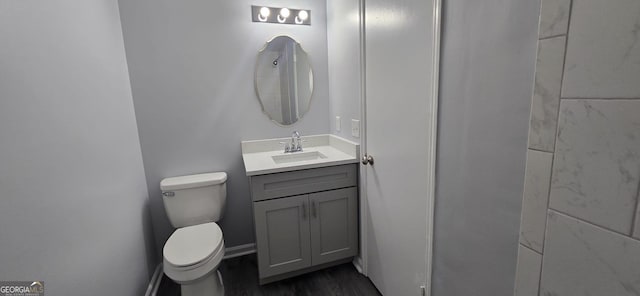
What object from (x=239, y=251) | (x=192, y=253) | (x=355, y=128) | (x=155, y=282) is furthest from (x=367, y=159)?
(x=155, y=282)

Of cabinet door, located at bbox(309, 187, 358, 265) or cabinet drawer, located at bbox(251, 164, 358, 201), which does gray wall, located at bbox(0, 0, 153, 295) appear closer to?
cabinet drawer, located at bbox(251, 164, 358, 201)

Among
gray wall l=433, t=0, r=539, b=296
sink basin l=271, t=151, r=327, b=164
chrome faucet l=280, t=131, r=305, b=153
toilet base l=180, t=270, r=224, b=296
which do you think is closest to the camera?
gray wall l=433, t=0, r=539, b=296

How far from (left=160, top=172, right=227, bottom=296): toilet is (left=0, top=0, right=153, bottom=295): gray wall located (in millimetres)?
245

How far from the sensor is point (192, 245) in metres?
1.67

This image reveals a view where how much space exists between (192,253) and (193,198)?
481 millimetres

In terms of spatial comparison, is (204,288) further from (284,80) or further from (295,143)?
(284,80)

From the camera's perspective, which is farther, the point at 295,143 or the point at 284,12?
the point at 295,143

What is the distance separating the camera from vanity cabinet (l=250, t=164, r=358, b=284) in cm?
184

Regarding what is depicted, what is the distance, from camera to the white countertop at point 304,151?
5.96 feet

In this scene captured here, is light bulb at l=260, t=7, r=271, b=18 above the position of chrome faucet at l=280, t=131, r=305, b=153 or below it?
above

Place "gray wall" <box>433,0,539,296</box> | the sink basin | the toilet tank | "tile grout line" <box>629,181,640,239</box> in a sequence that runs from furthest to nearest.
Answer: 1. the sink basin
2. the toilet tank
3. "gray wall" <box>433,0,539,296</box>
4. "tile grout line" <box>629,181,640,239</box>

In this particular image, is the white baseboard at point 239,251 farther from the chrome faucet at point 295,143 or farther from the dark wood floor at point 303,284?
the chrome faucet at point 295,143

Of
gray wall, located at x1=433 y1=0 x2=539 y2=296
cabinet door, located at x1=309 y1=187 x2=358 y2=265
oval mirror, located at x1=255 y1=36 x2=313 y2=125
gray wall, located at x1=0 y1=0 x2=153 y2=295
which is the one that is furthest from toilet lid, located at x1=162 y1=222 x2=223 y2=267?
gray wall, located at x1=433 y1=0 x2=539 y2=296

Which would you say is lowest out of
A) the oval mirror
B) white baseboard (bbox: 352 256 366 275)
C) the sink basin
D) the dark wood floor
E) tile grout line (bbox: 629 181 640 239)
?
the dark wood floor
